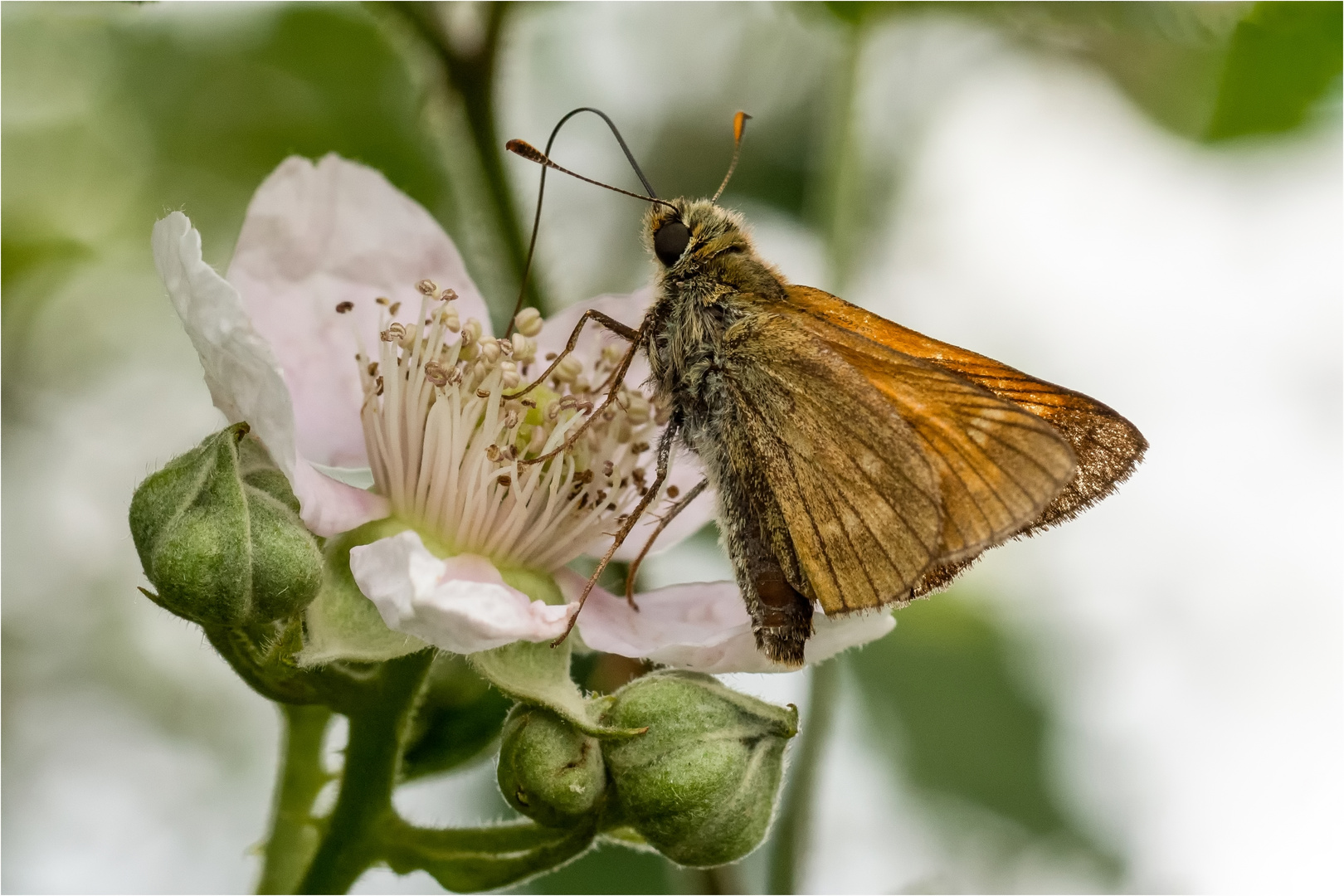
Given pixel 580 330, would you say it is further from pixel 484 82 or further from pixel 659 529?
pixel 484 82

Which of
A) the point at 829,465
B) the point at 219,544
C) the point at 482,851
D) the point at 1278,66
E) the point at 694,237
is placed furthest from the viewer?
the point at 1278,66

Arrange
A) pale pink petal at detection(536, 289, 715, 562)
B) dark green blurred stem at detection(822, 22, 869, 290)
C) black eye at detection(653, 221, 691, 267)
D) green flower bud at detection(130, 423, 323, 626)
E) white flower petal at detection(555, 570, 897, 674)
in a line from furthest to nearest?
dark green blurred stem at detection(822, 22, 869, 290)
pale pink petal at detection(536, 289, 715, 562)
black eye at detection(653, 221, 691, 267)
white flower petal at detection(555, 570, 897, 674)
green flower bud at detection(130, 423, 323, 626)

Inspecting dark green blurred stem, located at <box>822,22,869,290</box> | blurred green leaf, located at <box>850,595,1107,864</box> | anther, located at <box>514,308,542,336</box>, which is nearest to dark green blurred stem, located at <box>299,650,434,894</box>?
anther, located at <box>514,308,542,336</box>

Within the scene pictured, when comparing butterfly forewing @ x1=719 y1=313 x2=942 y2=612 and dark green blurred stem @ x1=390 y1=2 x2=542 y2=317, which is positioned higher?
dark green blurred stem @ x1=390 y1=2 x2=542 y2=317

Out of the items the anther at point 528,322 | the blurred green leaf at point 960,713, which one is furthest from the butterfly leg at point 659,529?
the blurred green leaf at point 960,713

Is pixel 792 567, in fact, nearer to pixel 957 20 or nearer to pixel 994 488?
pixel 994 488

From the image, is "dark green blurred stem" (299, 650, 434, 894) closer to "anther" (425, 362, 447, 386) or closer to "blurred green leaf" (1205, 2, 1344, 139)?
"anther" (425, 362, 447, 386)

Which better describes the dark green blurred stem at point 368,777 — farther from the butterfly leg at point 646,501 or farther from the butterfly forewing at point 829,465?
the butterfly forewing at point 829,465

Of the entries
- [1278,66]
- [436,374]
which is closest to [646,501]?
[436,374]
